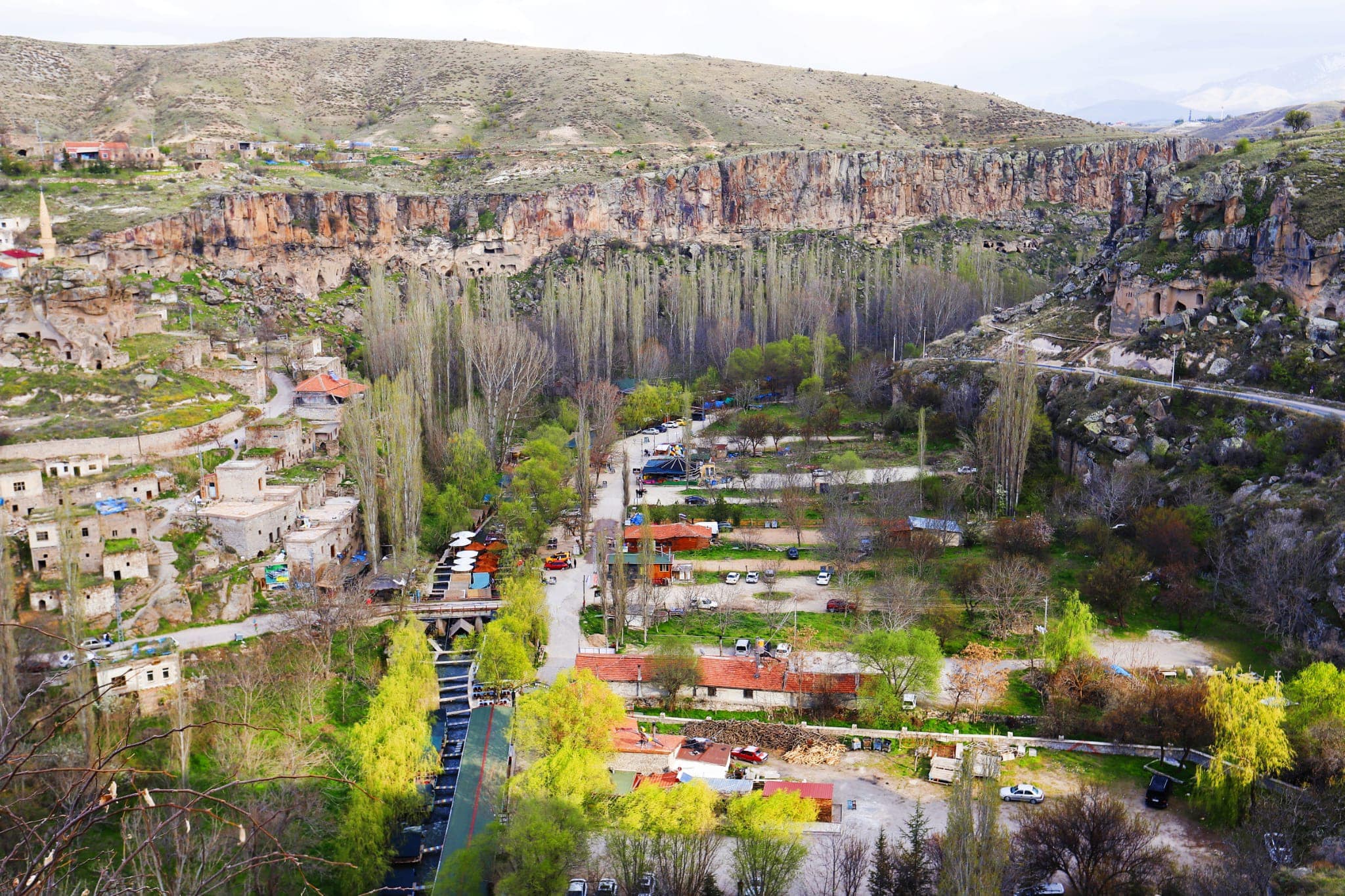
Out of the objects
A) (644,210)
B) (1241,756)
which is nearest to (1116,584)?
(1241,756)

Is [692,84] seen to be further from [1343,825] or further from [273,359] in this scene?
[1343,825]

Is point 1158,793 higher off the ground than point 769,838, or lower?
lower

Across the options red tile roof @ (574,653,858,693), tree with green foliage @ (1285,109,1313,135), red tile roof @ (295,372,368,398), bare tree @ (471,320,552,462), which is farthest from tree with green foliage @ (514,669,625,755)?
tree with green foliage @ (1285,109,1313,135)

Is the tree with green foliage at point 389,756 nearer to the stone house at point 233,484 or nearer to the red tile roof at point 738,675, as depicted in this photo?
the red tile roof at point 738,675

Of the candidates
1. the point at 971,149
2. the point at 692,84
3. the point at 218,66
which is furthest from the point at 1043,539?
the point at 218,66

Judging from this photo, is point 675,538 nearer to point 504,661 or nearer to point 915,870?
point 504,661

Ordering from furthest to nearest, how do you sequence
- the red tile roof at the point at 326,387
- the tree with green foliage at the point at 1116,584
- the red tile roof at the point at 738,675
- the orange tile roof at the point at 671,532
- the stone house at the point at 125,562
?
the red tile roof at the point at 326,387 < the orange tile roof at the point at 671,532 < the tree with green foliage at the point at 1116,584 < the stone house at the point at 125,562 < the red tile roof at the point at 738,675

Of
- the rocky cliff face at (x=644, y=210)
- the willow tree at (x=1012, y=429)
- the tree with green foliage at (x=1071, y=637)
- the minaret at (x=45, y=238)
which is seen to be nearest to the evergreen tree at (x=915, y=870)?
the tree with green foliage at (x=1071, y=637)
